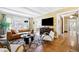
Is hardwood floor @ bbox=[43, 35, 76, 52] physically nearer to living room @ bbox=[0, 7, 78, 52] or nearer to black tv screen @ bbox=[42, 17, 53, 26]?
living room @ bbox=[0, 7, 78, 52]

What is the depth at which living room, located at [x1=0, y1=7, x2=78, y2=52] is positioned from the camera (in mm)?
2561

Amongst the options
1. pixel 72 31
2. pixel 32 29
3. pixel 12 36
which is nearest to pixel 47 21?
pixel 32 29

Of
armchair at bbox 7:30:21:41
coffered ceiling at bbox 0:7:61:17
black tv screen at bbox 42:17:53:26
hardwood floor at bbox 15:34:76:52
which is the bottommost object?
hardwood floor at bbox 15:34:76:52

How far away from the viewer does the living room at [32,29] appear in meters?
2.56

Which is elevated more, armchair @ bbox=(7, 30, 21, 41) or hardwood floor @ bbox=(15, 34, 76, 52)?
armchair @ bbox=(7, 30, 21, 41)

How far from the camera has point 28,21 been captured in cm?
260

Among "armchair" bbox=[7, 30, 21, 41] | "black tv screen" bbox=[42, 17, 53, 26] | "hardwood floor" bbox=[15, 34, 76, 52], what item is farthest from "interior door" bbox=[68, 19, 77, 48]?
"armchair" bbox=[7, 30, 21, 41]

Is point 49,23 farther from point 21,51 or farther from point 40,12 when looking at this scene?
point 21,51

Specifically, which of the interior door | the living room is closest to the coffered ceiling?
the living room

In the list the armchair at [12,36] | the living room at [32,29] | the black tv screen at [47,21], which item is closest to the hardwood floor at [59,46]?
the living room at [32,29]

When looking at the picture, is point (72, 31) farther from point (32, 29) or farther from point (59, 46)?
point (32, 29)

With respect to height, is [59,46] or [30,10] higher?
[30,10]

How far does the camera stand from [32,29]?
2619mm
